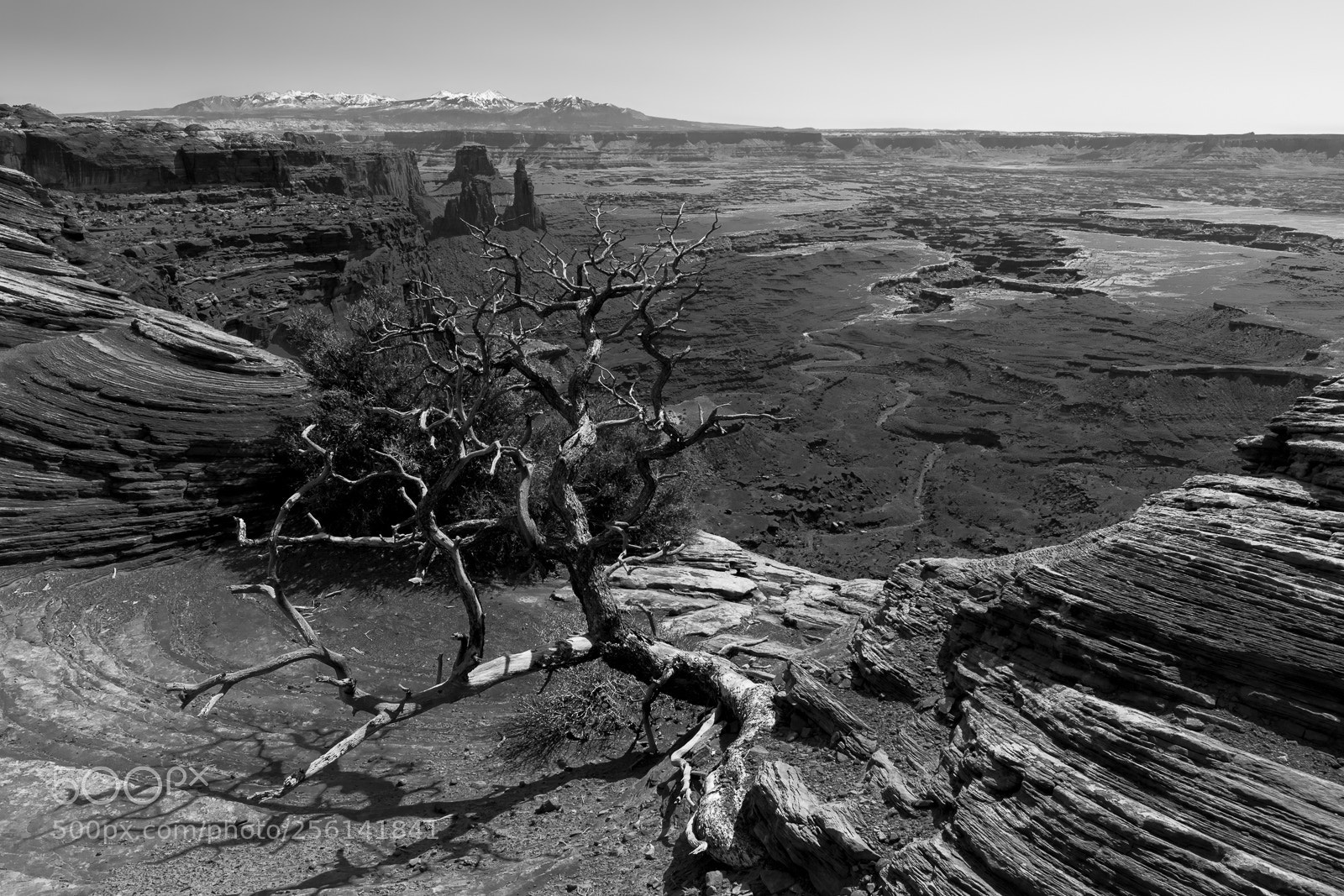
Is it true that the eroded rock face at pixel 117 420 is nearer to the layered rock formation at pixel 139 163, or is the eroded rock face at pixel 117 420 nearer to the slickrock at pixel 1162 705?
the slickrock at pixel 1162 705

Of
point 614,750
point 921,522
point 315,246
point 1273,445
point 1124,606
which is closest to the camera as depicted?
point 1124,606

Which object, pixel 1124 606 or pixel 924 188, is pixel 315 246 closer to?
pixel 1124 606

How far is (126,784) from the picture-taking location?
7711 mm

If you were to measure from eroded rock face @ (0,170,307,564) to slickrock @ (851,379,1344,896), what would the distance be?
12040mm

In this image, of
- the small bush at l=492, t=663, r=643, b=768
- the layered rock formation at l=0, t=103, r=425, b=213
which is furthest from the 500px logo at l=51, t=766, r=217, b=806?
the layered rock formation at l=0, t=103, r=425, b=213

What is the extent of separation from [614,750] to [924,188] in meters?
153

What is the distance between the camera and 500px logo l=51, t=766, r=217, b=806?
748cm

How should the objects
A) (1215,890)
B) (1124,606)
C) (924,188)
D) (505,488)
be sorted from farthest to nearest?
(924,188) < (505,488) < (1124,606) < (1215,890)

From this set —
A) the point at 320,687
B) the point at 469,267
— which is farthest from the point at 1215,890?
the point at 469,267

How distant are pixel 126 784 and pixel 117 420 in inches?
330

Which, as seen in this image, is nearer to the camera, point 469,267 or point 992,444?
point 992,444

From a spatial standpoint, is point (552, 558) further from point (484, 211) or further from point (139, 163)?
point (139, 163)

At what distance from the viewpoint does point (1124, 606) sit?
5.62 m

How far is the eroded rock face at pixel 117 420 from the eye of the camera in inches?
504
